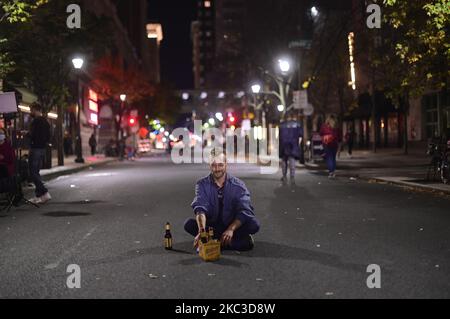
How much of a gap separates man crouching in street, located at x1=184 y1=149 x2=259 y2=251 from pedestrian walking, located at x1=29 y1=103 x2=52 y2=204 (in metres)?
7.59

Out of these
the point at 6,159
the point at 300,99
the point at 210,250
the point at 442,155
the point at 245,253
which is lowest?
the point at 245,253

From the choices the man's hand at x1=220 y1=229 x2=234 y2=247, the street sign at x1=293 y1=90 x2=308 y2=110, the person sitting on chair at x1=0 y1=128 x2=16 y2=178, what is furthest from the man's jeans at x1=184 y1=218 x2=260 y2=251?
the street sign at x1=293 y1=90 x2=308 y2=110

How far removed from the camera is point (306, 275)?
665 cm

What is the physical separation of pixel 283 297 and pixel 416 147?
129 ft

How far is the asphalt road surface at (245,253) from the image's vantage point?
6.09 m

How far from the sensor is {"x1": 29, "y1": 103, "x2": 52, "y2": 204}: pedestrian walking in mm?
14617

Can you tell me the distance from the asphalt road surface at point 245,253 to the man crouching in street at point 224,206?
0.90ft

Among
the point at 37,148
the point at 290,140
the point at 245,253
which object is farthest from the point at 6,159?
the point at 290,140

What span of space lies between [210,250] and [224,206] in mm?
777

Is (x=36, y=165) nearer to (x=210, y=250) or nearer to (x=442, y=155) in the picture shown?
(x=210, y=250)

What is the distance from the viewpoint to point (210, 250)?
7270 millimetres

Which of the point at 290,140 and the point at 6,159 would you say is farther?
the point at 290,140

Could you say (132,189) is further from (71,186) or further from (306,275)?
(306,275)

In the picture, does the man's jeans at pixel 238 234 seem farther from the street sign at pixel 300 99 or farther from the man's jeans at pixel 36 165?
the street sign at pixel 300 99
